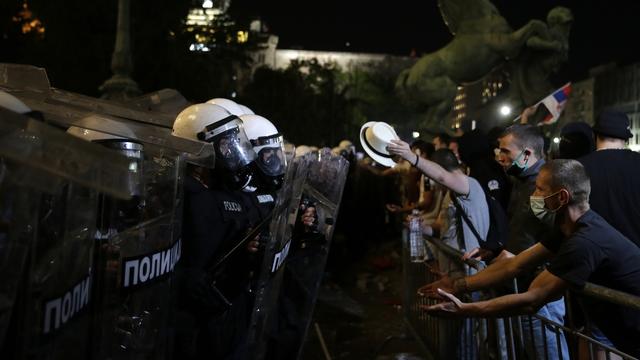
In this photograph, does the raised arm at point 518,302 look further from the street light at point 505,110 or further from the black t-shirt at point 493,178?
the street light at point 505,110

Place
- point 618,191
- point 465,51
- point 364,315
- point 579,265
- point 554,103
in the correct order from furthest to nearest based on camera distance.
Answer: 1. point 465,51
2. point 554,103
3. point 364,315
4. point 618,191
5. point 579,265

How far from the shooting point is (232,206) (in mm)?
3453

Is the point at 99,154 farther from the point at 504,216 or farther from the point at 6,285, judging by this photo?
the point at 504,216

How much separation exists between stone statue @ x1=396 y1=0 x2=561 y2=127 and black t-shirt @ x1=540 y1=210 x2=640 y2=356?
9.39 metres

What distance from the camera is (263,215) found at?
148 inches

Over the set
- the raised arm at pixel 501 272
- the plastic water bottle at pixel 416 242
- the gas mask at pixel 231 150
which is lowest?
the raised arm at pixel 501 272

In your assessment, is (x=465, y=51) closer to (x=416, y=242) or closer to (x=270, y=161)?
(x=416, y=242)

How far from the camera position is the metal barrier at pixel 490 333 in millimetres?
3101

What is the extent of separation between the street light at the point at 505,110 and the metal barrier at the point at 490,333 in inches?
247

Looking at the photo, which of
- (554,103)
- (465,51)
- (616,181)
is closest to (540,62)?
(465,51)

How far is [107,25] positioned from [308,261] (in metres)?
14.1

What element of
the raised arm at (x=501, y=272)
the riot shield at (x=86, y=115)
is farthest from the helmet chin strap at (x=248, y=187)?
the raised arm at (x=501, y=272)

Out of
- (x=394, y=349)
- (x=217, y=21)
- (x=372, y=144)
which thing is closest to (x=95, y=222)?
(x=372, y=144)

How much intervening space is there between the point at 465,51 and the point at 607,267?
9.59 metres
